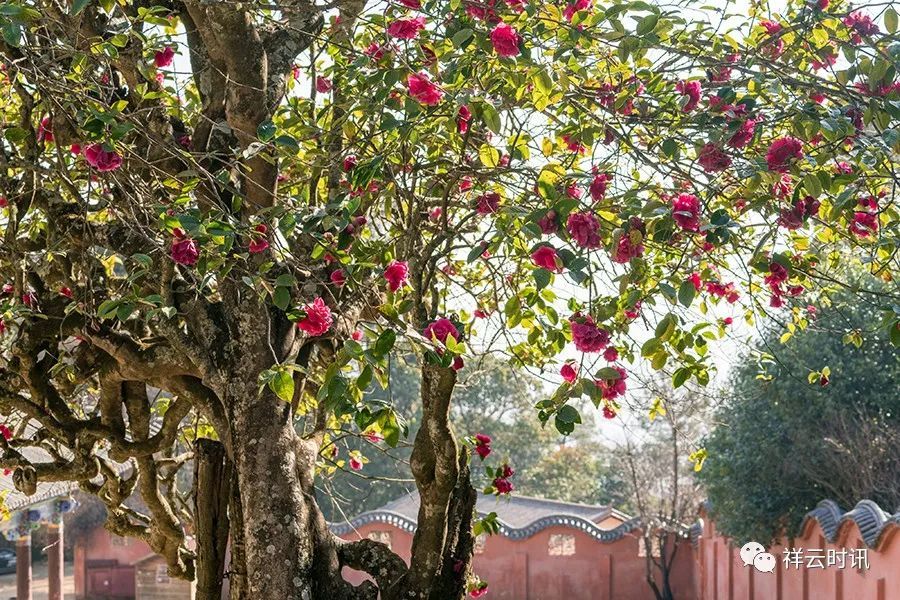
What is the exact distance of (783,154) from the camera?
374cm

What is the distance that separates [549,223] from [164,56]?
2.02 m

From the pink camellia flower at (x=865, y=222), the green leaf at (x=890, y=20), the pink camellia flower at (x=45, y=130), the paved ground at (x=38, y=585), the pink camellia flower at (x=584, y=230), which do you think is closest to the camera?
the pink camellia flower at (x=584, y=230)

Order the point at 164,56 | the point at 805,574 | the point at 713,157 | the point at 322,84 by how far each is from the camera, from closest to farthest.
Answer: the point at 713,157 → the point at 164,56 → the point at 322,84 → the point at 805,574

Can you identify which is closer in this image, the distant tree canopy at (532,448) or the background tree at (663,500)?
the background tree at (663,500)

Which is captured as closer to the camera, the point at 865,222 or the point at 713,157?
the point at 713,157

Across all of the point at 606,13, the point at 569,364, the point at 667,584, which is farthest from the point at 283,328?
the point at 667,584

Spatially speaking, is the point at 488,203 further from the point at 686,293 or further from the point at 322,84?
the point at 322,84

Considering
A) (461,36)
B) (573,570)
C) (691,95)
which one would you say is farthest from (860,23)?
(573,570)

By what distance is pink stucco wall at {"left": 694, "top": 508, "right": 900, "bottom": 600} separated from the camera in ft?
36.8

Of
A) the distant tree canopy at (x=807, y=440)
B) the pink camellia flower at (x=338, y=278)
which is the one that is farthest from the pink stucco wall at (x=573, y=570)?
the pink camellia flower at (x=338, y=278)

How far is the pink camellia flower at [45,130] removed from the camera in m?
4.82

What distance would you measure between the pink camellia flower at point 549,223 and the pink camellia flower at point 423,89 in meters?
0.51

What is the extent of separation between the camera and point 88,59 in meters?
4.32

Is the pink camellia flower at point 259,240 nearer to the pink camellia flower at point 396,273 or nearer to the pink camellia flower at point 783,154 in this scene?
the pink camellia flower at point 396,273
